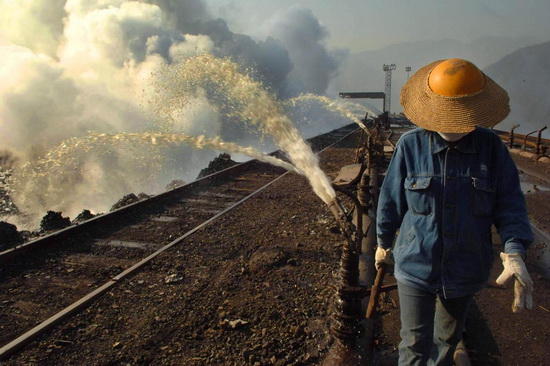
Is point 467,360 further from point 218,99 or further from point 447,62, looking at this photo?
point 218,99

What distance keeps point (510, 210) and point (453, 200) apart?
12.8 inches

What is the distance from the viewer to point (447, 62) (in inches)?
89.4

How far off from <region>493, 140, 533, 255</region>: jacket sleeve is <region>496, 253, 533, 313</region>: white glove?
48 mm

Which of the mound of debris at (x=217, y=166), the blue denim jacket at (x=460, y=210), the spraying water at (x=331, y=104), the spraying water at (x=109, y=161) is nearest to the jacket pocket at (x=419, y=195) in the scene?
the blue denim jacket at (x=460, y=210)

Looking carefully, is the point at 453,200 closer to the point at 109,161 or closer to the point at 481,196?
the point at 481,196

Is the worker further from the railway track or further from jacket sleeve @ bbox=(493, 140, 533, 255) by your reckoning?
the railway track

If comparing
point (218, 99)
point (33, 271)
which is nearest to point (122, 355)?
point (33, 271)

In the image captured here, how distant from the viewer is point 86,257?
6070mm

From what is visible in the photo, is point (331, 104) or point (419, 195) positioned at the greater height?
point (331, 104)

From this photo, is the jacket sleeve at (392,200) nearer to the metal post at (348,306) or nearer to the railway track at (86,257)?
the metal post at (348,306)

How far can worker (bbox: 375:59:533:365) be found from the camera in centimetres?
217

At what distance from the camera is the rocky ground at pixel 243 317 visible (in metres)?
3.65

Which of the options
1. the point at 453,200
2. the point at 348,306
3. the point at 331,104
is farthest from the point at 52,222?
the point at 331,104

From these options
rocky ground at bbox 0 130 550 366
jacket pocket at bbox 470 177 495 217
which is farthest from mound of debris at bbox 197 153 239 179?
jacket pocket at bbox 470 177 495 217
